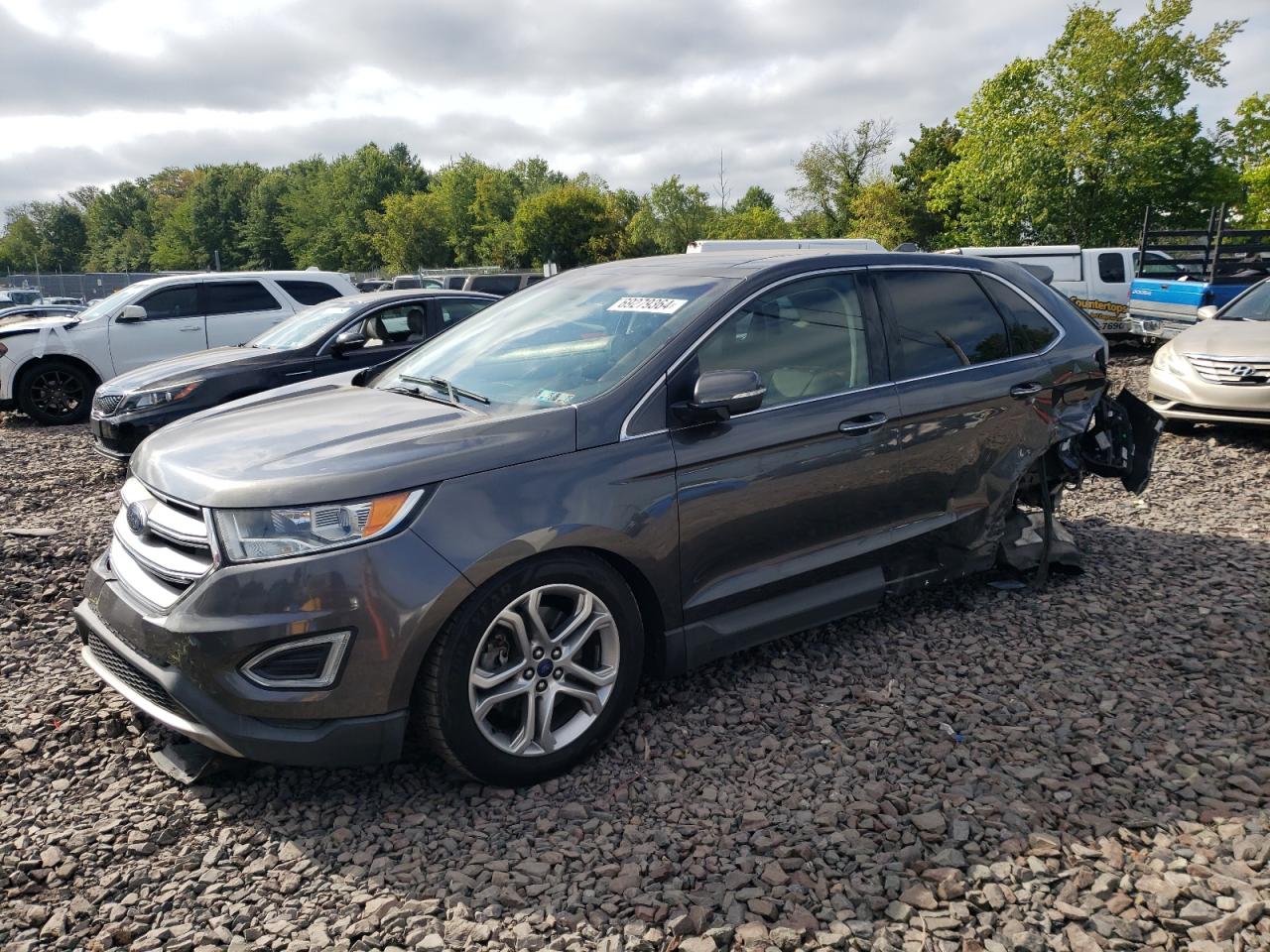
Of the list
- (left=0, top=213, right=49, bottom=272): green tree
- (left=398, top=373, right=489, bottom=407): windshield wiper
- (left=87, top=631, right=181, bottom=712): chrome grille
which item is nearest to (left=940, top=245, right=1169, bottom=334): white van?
(left=398, top=373, right=489, bottom=407): windshield wiper

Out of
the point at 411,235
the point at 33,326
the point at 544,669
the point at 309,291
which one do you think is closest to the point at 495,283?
the point at 309,291

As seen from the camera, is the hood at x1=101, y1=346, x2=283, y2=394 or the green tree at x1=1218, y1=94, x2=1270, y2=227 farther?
the green tree at x1=1218, y1=94, x2=1270, y2=227

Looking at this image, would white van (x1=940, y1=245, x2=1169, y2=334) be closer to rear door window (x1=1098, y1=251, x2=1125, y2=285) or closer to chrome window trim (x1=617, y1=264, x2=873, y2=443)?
rear door window (x1=1098, y1=251, x2=1125, y2=285)

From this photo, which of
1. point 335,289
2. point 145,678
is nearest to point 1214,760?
point 145,678

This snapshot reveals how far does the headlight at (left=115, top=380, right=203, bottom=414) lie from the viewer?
765 centimetres

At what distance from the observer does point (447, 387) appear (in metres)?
3.65

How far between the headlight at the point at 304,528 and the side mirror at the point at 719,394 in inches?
43.7

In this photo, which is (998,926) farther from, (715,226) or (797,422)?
(715,226)

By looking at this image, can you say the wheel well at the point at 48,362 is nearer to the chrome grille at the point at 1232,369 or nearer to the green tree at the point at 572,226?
the chrome grille at the point at 1232,369

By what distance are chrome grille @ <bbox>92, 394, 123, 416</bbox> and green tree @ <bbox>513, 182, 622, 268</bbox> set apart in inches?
1868

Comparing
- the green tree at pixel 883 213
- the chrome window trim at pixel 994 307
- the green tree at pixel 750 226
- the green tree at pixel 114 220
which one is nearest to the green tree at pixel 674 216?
the green tree at pixel 750 226

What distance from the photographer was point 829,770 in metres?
3.16

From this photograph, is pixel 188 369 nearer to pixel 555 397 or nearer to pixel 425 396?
pixel 425 396

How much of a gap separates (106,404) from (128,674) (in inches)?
228
